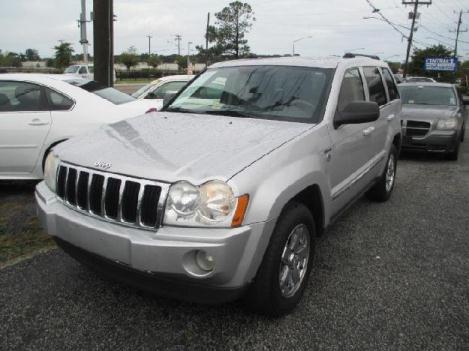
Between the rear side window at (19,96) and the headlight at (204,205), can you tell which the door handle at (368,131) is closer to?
the headlight at (204,205)

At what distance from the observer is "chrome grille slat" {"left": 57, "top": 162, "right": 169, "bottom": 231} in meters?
2.48

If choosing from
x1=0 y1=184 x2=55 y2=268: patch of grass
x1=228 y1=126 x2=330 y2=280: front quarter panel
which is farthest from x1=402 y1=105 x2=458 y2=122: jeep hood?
x1=0 y1=184 x2=55 y2=268: patch of grass

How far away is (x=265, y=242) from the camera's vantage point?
2574 mm

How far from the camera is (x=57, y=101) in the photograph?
5691 mm

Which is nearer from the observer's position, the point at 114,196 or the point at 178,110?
the point at 114,196

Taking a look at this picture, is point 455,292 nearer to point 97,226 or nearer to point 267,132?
point 267,132

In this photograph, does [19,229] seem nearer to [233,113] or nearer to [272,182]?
[233,113]

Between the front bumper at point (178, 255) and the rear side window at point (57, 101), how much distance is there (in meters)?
3.41

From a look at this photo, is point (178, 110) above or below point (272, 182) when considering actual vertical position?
above

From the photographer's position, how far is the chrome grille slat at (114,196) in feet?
8.13

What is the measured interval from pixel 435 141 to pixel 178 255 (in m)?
7.67

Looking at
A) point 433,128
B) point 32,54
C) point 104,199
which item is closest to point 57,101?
point 104,199

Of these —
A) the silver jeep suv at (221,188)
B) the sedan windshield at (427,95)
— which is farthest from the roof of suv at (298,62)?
the sedan windshield at (427,95)

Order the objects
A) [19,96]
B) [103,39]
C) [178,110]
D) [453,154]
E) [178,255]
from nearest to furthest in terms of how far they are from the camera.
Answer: [178,255] < [178,110] < [19,96] < [103,39] < [453,154]
